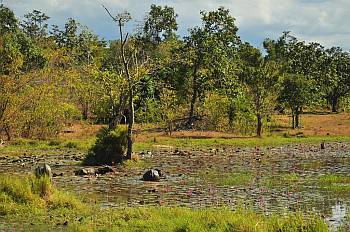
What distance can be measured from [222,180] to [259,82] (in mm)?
34214

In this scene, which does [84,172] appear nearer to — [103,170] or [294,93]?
[103,170]

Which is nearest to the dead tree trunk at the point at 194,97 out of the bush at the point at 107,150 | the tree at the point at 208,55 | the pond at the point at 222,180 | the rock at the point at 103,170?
the tree at the point at 208,55

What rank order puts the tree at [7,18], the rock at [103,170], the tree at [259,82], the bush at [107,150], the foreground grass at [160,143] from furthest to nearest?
the tree at [7,18], the tree at [259,82], the foreground grass at [160,143], the bush at [107,150], the rock at [103,170]

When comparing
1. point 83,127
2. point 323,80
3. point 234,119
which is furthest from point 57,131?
point 323,80

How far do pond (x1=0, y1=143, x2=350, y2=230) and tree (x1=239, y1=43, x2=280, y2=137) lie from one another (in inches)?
697

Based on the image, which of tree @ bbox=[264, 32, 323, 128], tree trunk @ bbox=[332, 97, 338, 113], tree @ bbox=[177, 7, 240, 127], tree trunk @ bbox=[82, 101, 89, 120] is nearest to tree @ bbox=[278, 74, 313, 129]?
tree @ bbox=[264, 32, 323, 128]

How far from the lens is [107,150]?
30391 millimetres

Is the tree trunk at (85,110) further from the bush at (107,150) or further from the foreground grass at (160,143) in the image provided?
the bush at (107,150)

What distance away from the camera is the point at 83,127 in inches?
2146

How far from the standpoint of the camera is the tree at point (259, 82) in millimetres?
57125

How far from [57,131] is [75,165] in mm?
16817

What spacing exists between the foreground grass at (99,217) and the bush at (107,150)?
41.8ft

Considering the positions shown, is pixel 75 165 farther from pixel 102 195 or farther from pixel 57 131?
pixel 57 131

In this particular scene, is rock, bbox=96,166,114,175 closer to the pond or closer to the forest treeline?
the pond
